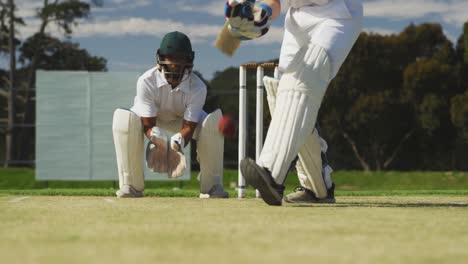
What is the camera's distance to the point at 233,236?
283cm

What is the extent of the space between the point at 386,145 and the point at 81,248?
32.4 metres

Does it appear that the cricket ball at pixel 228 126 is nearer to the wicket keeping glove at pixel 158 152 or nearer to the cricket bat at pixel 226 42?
the wicket keeping glove at pixel 158 152

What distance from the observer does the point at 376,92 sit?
35.5 meters

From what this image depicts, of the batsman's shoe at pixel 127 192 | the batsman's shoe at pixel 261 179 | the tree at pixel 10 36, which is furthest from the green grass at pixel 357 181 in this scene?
the batsman's shoe at pixel 261 179

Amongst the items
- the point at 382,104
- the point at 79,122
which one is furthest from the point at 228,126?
the point at 382,104

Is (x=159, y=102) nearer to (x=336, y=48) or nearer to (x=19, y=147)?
(x=336, y=48)

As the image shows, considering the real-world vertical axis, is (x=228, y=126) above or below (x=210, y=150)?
above

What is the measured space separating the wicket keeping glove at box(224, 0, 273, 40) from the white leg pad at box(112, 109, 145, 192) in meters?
2.00

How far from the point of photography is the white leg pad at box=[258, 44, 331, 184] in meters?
4.38

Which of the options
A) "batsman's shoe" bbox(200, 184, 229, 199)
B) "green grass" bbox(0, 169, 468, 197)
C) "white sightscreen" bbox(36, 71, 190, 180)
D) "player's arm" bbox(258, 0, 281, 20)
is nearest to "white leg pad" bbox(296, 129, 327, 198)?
"player's arm" bbox(258, 0, 281, 20)

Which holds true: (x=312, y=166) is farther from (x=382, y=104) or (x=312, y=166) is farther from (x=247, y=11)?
(x=382, y=104)

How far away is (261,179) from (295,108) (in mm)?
482

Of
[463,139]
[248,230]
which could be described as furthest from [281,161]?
[463,139]

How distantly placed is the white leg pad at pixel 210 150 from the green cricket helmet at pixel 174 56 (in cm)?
43
